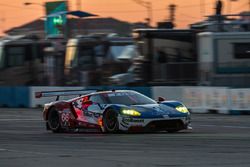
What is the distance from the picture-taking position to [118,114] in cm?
1523

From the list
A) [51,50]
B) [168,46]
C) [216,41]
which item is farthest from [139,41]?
[51,50]

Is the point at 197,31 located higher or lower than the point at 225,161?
higher

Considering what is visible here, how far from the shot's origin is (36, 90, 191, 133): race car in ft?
49.5

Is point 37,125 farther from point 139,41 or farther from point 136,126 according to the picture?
point 139,41

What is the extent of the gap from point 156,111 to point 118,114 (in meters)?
0.85

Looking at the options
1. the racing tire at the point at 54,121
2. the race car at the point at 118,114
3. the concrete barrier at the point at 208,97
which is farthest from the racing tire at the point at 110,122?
the concrete barrier at the point at 208,97

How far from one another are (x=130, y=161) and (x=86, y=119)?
20.9 feet

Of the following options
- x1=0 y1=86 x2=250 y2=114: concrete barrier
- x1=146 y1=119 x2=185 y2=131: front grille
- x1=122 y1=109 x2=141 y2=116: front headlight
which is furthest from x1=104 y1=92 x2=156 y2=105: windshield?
x1=0 y1=86 x2=250 y2=114: concrete barrier

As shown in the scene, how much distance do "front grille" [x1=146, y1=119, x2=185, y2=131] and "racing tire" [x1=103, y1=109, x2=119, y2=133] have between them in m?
0.78

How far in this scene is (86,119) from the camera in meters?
16.4

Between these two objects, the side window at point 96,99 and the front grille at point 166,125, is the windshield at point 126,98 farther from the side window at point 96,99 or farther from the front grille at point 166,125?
the front grille at point 166,125

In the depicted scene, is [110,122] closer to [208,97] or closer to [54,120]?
Answer: [54,120]

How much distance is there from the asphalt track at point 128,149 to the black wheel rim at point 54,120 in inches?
31.1

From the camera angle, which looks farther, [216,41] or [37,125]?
[216,41]
